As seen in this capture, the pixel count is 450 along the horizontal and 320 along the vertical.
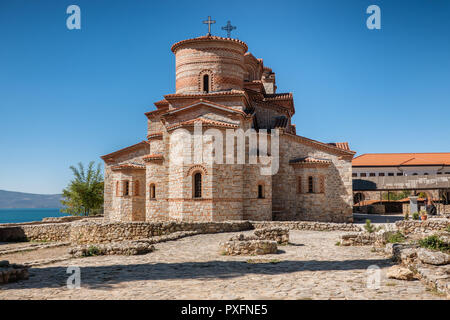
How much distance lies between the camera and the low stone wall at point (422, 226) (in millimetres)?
13852

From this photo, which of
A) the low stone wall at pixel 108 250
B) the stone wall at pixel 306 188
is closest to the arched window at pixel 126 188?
the stone wall at pixel 306 188

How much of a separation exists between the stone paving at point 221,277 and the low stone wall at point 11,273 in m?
0.18

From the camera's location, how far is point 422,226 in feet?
47.0

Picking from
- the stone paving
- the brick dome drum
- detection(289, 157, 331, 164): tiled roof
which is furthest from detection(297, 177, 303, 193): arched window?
the stone paving

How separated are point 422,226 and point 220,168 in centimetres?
893

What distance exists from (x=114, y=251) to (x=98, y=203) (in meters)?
23.5

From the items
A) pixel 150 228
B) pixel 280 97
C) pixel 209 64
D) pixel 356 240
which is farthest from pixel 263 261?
pixel 280 97

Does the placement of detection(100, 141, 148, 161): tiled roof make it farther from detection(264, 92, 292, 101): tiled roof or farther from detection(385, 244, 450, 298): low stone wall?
detection(385, 244, 450, 298): low stone wall

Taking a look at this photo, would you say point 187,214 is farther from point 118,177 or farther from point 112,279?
point 112,279

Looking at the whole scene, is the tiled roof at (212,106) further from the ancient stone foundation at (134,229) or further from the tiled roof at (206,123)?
the ancient stone foundation at (134,229)

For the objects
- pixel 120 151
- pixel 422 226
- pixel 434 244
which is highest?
pixel 120 151

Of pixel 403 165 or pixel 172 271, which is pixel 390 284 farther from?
pixel 403 165

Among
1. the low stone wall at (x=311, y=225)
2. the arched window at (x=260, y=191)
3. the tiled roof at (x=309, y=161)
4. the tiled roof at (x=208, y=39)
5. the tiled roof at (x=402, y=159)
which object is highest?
the tiled roof at (x=208, y=39)
